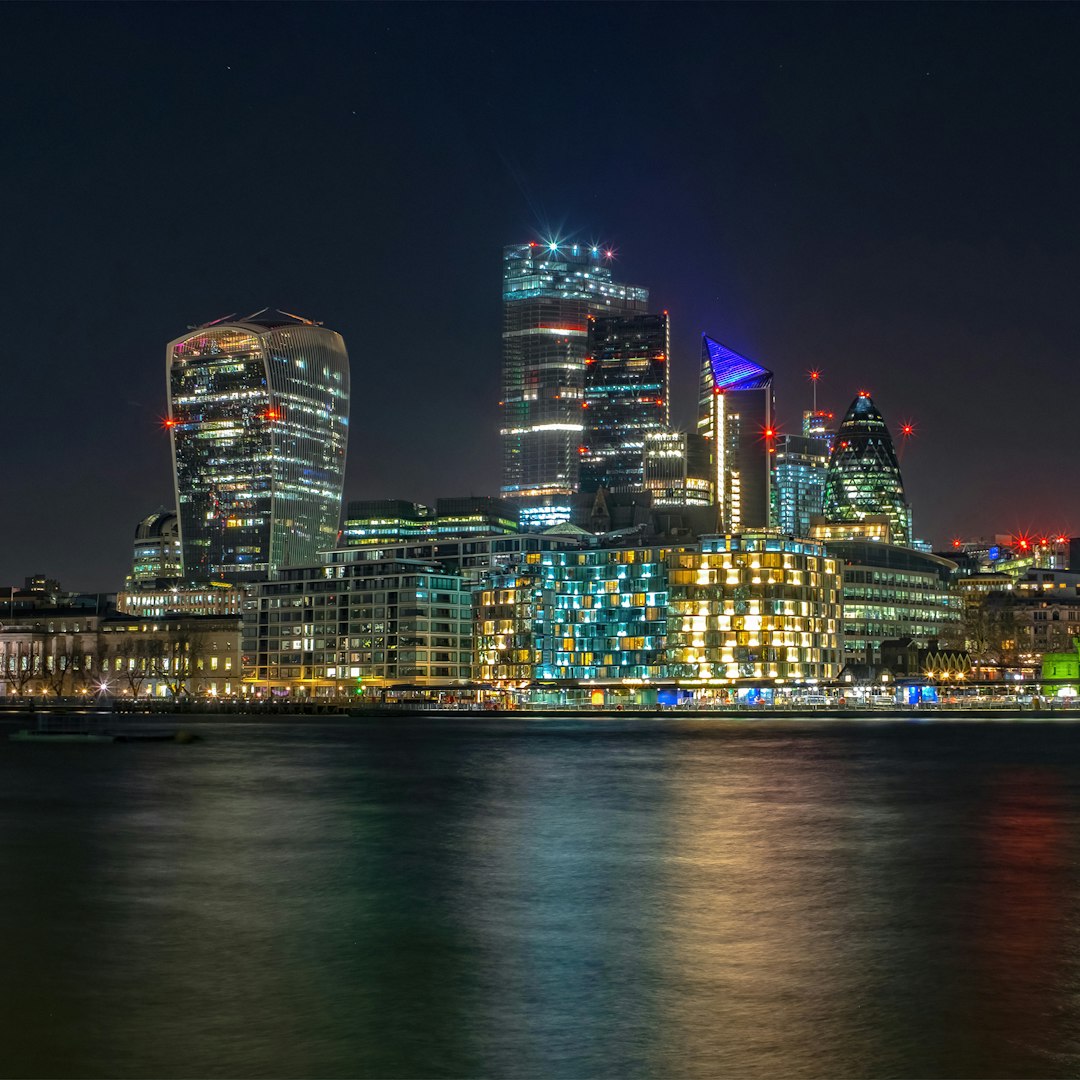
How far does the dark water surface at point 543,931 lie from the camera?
22.7 metres

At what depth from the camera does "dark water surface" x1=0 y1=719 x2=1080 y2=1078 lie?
22.7 metres

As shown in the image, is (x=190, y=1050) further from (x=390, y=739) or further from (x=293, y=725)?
(x=293, y=725)

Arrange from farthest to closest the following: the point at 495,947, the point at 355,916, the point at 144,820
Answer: the point at 144,820 → the point at 355,916 → the point at 495,947

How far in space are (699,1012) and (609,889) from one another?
47.1 ft

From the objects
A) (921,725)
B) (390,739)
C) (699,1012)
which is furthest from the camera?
(921,725)

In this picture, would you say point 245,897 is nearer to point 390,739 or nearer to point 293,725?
point 390,739

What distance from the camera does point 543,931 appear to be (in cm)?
3262

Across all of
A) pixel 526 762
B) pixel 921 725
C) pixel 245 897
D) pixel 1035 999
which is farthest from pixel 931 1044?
pixel 921 725

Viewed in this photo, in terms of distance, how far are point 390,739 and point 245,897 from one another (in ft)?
310

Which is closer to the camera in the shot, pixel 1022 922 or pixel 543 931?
pixel 543 931

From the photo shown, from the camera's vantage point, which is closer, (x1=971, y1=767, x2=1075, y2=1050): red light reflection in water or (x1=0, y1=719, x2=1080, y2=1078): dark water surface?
(x1=0, y1=719, x2=1080, y2=1078): dark water surface

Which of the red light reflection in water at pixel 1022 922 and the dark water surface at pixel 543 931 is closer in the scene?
the dark water surface at pixel 543 931

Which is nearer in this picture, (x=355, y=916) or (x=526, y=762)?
(x=355, y=916)

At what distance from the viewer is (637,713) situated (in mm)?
190625
